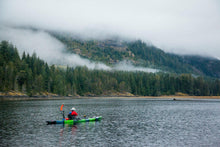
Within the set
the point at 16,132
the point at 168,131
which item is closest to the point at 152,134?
the point at 168,131

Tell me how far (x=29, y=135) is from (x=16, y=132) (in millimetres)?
4297

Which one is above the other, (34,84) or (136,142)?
(34,84)

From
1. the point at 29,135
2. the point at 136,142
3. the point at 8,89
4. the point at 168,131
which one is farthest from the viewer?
the point at 8,89

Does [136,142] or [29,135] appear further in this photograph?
[29,135]

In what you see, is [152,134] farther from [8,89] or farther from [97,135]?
[8,89]

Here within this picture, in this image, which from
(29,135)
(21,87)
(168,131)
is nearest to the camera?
(29,135)

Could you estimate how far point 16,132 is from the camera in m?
47.1

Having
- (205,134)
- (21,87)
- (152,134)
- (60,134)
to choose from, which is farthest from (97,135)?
(21,87)

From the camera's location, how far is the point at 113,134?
4606 cm

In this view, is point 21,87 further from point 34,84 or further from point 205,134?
point 205,134

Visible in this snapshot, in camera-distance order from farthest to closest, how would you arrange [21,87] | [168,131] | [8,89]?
[21,87] → [8,89] → [168,131]

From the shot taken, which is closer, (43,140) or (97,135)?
(43,140)

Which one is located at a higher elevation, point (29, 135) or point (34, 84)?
point (34, 84)

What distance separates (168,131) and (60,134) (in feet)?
74.1
